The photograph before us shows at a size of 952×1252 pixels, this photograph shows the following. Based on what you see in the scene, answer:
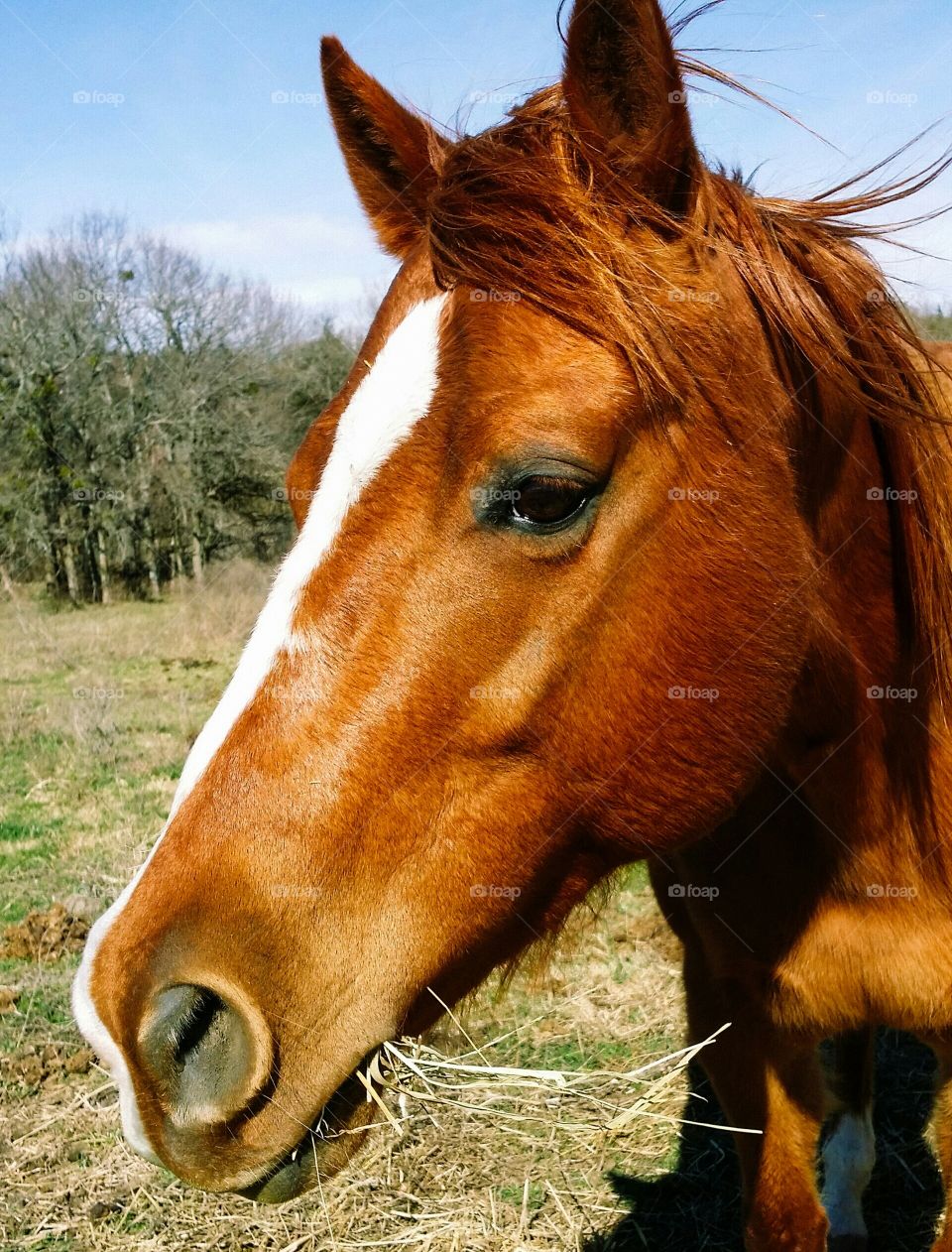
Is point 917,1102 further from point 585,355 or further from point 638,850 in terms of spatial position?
point 585,355

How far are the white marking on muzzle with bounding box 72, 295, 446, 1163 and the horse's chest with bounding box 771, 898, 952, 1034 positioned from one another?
4.81ft

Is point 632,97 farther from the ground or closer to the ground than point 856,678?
farther from the ground

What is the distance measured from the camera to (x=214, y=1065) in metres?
1.48

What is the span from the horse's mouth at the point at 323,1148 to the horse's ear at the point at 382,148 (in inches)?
68.1

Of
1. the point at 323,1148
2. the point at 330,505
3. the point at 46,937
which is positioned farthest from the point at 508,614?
the point at 46,937

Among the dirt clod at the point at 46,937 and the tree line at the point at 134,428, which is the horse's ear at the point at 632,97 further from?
the tree line at the point at 134,428

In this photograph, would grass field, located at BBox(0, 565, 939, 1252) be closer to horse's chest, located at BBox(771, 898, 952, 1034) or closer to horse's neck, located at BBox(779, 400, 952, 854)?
horse's chest, located at BBox(771, 898, 952, 1034)

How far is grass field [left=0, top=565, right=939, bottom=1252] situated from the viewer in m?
3.09

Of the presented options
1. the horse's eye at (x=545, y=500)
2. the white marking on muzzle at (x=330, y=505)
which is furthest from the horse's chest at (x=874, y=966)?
the white marking on muzzle at (x=330, y=505)

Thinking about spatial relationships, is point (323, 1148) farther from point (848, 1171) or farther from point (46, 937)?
point (46, 937)

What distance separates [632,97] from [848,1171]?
3.30 metres

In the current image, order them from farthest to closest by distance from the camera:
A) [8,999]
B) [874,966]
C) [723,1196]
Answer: [8,999], [723,1196], [874,966]

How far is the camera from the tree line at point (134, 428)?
2400 cm

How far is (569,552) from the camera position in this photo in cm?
159
